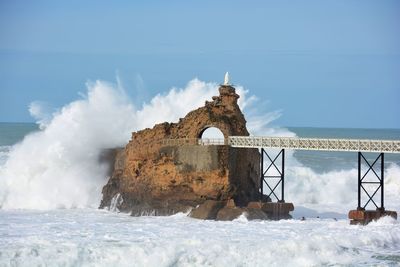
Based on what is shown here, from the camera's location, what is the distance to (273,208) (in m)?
40.4

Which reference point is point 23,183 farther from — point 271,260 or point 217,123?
point 271,260

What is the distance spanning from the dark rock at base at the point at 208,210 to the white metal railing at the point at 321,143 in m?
2.52

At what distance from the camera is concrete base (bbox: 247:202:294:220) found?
132ft

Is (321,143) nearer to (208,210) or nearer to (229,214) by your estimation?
(229,214)

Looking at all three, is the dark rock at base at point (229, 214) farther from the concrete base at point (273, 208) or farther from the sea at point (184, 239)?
the concrete base at point (273, 208)

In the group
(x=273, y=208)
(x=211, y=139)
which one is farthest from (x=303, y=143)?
(x=211, y=139)

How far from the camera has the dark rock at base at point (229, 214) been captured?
129 feet

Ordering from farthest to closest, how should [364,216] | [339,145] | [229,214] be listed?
[229,214] → [339,145] → [364,216]

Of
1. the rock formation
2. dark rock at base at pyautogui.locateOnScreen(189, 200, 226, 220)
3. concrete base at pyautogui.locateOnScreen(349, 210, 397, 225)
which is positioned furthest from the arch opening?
concrete base at pyautogui.locateOnScreen(349, 210, 397, 225)

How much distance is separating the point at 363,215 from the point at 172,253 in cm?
1000

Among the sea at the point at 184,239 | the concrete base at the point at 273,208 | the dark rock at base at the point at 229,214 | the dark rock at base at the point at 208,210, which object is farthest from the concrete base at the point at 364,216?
the dark rock at base at the point at 208,210

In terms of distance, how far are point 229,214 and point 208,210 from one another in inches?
31.5

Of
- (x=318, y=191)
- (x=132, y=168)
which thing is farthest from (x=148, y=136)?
(x=318, y=191)

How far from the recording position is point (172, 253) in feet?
99.7
